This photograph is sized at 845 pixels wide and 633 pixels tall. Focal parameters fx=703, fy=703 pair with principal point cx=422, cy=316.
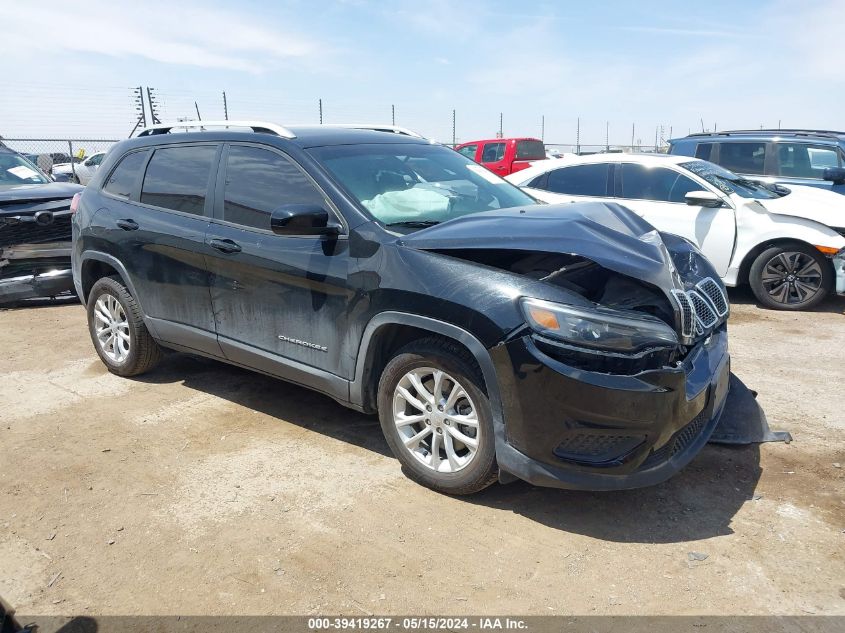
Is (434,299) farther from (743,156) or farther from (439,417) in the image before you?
(743,156)

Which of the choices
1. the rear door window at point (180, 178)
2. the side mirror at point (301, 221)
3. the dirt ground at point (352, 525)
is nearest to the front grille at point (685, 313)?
the dirt ground at point (352, 525)

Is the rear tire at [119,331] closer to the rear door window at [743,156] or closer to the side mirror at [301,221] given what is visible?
the side mirror at [301,221]

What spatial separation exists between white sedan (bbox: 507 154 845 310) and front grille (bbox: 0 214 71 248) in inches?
215

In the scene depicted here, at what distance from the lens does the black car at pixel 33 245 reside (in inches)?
293

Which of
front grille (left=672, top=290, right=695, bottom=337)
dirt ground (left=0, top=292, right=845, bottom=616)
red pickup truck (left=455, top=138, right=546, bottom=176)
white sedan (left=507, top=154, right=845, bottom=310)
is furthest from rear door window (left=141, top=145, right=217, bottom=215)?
red pickup truck (left=455, top=138, right=546, bottom=176)

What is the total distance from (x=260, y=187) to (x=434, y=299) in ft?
5.06

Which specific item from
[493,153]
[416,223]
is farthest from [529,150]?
[416,223]

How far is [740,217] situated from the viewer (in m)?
7.44

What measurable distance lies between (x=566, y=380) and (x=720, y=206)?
5455 mm

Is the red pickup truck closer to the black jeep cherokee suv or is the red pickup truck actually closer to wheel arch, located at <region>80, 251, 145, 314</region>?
wheel arch, located at <region>80, 251, 145, 314</region>

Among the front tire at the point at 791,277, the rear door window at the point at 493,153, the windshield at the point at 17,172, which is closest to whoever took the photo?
the front tire at the point at 791,277

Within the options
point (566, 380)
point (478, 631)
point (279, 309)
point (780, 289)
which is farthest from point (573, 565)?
point (780, 289)

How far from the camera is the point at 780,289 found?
24.3 feet

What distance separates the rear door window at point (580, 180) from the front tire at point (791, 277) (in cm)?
187
